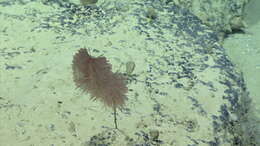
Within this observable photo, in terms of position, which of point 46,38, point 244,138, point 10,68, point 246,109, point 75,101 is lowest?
point 244,138

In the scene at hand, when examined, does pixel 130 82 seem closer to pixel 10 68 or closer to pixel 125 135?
pixel 125 135

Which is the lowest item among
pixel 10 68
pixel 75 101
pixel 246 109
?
pixel 246 109

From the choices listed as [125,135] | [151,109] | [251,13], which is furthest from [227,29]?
[125,135]

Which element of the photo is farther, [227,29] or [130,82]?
[227,29]

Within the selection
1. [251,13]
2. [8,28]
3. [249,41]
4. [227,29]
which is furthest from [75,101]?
[251,13]

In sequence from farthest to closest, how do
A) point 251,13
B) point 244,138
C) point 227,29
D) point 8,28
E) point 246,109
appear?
point 251,13 < point 227,29 < point 8,28 < point 246,109 < point 244,138

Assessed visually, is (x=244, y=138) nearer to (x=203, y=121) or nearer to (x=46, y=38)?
(x=203, y=121)

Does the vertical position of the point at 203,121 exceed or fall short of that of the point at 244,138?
it exceeds it

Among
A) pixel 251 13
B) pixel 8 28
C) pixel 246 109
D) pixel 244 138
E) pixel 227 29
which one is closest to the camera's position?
pixel 244 138

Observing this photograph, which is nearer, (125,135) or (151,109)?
(125,135)
